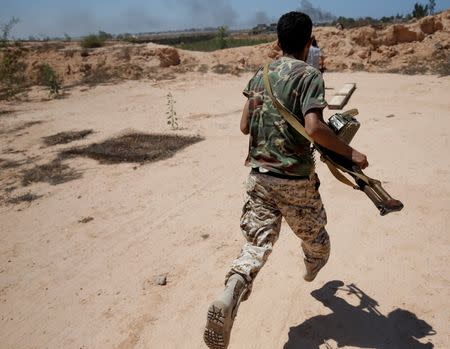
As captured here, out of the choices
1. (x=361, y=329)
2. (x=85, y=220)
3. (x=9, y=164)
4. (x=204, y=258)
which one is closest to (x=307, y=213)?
(x=361, y=329)

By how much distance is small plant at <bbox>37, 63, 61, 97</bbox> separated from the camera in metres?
13.4

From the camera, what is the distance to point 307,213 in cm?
228

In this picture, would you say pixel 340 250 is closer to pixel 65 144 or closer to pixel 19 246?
pixel 19 246

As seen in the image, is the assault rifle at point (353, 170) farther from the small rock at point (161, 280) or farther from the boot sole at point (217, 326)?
the small rock at point (161, 280)

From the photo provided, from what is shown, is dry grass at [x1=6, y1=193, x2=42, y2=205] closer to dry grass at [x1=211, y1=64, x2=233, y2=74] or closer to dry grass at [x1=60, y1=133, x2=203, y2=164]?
dry grass at [x1=60, y1=133, x2=203, y2=164]

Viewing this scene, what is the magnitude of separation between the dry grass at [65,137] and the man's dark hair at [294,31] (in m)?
6.51

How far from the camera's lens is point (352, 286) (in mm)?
2934

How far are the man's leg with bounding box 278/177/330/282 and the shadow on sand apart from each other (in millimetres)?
492

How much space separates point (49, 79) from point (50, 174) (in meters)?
10.2

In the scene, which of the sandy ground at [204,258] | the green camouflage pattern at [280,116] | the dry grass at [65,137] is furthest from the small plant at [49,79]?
the green camouflage pattern at [280,116]

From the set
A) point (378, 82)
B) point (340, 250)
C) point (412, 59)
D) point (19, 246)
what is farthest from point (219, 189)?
point (412, 59)

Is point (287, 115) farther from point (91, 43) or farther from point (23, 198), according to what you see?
point (91, 43)

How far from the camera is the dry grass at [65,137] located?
7.78 meters

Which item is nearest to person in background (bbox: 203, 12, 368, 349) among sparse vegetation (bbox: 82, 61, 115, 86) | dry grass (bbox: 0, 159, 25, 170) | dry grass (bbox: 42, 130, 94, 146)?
dry grass (bbox: 0, 159, 25, 170)
